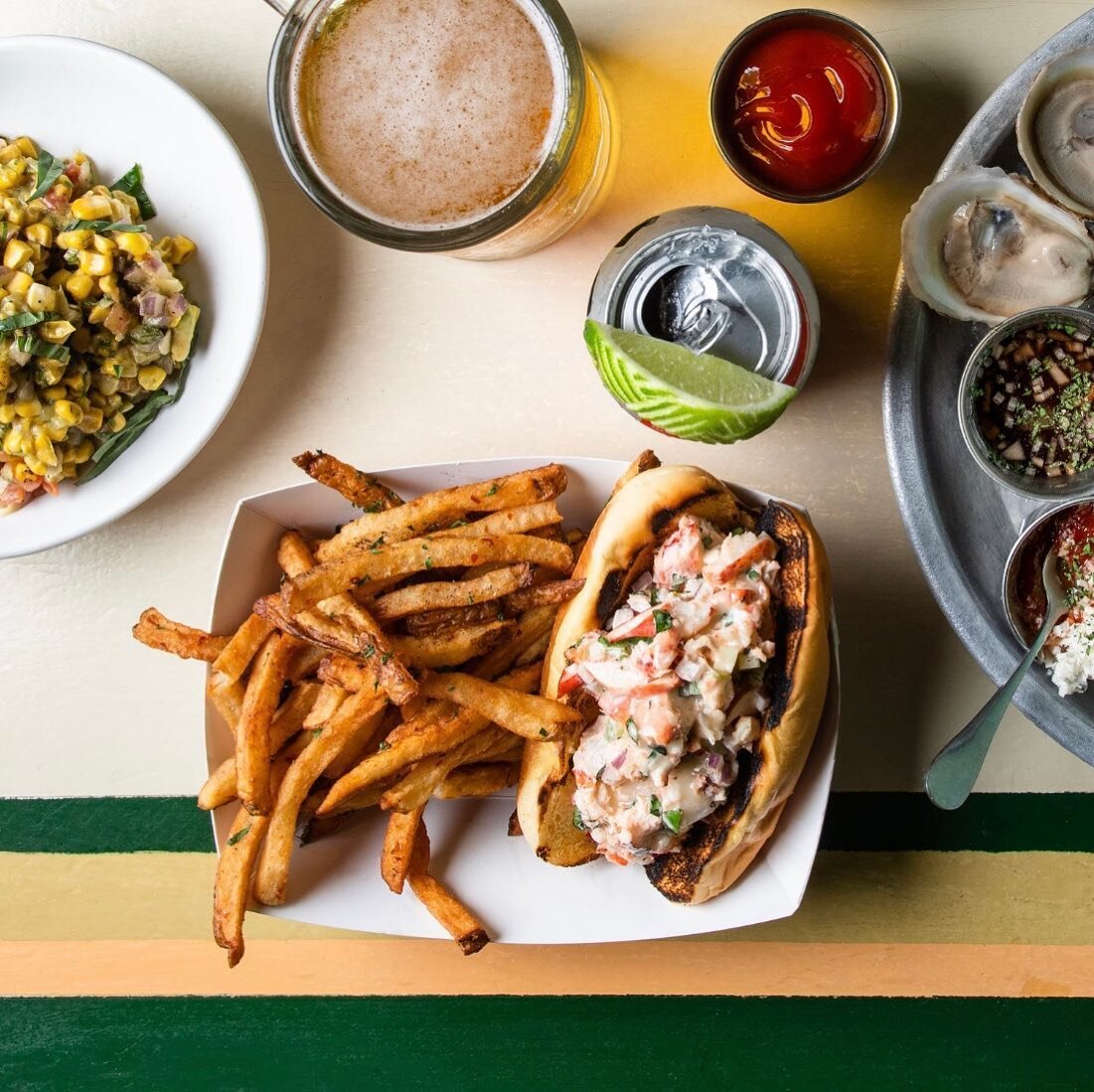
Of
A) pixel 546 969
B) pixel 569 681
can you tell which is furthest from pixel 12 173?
pixel 546 969

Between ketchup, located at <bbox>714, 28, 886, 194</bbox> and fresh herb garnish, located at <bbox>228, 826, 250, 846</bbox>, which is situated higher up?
ketchup, located at <bbox>714, 28, 886, 194</bbox>

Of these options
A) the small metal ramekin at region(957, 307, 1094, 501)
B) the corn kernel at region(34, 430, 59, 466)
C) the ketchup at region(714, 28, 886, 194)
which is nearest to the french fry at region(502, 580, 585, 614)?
the small metal ramekin at region(957, 307, 1094, 501)

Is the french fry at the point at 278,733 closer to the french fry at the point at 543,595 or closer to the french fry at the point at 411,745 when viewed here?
the french fry at the point at 411,745

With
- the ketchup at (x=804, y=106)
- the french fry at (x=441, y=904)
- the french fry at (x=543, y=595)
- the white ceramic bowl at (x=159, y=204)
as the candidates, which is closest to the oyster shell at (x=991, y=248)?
the ketchup at (x=804, y=106)

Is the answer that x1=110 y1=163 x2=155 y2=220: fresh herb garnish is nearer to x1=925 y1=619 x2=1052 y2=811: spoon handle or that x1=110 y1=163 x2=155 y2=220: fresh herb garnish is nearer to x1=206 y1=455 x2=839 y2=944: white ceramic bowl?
x1=206 y1=455 x2=839 y2=944: white ceramic bowl

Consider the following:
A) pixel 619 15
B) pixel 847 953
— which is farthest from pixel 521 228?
pixel 847 953

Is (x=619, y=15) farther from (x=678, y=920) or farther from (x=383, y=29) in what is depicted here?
(x=678, y=920)

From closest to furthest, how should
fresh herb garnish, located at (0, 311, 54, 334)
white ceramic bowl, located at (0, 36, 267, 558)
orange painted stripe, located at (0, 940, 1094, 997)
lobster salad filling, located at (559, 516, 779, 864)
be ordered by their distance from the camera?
lobster salad filling, located at (559, 516, 779, 864) < fresh herb garnish, located at (0, 311, 54, 334) < white ceramic bowl, located at (0, 36, 267, 558) < orange painted stripe, located at (0, 940, 1094, 997)
